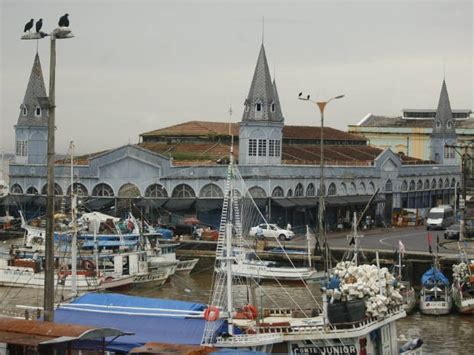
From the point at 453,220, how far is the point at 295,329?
54777mm

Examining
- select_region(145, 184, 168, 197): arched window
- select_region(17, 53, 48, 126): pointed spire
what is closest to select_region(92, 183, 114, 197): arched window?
select_region(145, 184, 168, 197): arched window

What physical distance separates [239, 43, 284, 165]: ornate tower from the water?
52.2 feet

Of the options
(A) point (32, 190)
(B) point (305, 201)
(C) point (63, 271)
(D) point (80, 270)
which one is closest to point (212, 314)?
(C) point (63, 271)

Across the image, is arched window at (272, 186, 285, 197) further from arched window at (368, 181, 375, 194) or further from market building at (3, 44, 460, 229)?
arched window at (368, 181, 375, 194)

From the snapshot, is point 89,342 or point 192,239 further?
point 192,239

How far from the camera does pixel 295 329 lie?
93.0 ft

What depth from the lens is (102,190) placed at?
75312 mm

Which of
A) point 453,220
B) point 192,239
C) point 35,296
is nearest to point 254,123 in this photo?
point 192,239

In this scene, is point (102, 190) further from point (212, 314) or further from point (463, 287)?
point (212, 314)

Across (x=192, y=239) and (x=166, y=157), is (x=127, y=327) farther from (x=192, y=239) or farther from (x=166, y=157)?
(x=166, y=157)

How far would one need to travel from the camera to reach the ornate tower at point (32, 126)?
80875 mm

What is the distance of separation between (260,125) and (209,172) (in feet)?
17.9

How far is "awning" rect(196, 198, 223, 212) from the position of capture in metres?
72.4

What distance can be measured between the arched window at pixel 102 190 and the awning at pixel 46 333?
49.7 m
